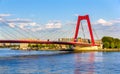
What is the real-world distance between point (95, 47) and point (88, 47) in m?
1.35

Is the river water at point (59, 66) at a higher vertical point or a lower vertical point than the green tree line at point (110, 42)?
lower

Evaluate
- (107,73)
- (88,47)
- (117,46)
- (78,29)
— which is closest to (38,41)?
(78,29)

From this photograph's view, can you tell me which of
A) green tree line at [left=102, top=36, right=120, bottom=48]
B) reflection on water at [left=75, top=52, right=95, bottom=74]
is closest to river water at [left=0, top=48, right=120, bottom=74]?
reflection on water at [left=75, top=52, right=95, bottom=74]

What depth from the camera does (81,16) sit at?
7119 centimetres

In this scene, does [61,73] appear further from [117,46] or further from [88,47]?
[117,46]

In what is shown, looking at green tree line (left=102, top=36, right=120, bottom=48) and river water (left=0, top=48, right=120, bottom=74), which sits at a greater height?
green tree line (left=102, top=36, right=120, bottom=48)

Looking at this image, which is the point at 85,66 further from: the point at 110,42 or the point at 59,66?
the point at 110,42

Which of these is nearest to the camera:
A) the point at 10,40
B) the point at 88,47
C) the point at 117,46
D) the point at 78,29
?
the point at 10,40

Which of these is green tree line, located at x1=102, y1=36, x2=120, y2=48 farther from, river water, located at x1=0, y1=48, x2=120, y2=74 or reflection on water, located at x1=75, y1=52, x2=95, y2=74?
reflection on water, located at x1=75, y1=52, x2=95, y2=74

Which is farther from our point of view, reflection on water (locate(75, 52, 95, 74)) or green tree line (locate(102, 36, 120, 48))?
green tree line (locate(102, 36, 120, 48))

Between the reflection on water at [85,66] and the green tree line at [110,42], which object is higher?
the green tree line at [110,42]

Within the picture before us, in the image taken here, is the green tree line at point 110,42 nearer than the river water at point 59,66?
No

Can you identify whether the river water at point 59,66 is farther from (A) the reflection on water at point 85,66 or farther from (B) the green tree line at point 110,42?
(B) the green tree line at point 110,42

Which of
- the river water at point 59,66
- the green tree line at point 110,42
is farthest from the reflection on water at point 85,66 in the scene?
the green tree line at point 110,42
